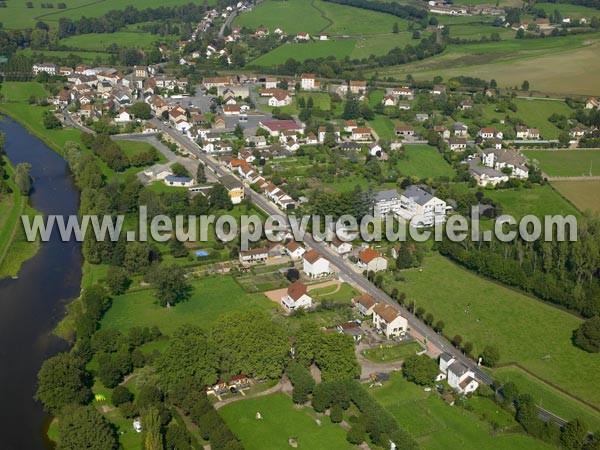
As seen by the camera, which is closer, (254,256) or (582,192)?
(254,256)

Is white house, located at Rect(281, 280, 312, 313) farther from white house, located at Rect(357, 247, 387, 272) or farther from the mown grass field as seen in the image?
the mown grass field

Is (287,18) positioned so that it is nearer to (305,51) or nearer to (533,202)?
(305,51)

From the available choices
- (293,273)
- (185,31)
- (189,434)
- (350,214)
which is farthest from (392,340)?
(185,31)

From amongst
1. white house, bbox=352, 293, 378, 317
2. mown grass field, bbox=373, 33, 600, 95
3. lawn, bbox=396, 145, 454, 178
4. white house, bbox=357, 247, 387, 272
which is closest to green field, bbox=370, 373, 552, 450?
white house, bbox=352, 293, 378, 317

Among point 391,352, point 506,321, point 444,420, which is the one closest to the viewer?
point 444,420

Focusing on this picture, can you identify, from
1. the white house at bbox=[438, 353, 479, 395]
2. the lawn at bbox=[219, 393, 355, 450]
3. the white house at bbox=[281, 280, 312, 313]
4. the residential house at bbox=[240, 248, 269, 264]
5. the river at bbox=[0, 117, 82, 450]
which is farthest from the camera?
the residential house at bbox=[240, 248, 269, 264]

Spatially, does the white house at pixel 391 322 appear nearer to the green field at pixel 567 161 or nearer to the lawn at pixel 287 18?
the green field at pixel 567 161

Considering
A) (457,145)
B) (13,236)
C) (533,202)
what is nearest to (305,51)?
(457,145)
